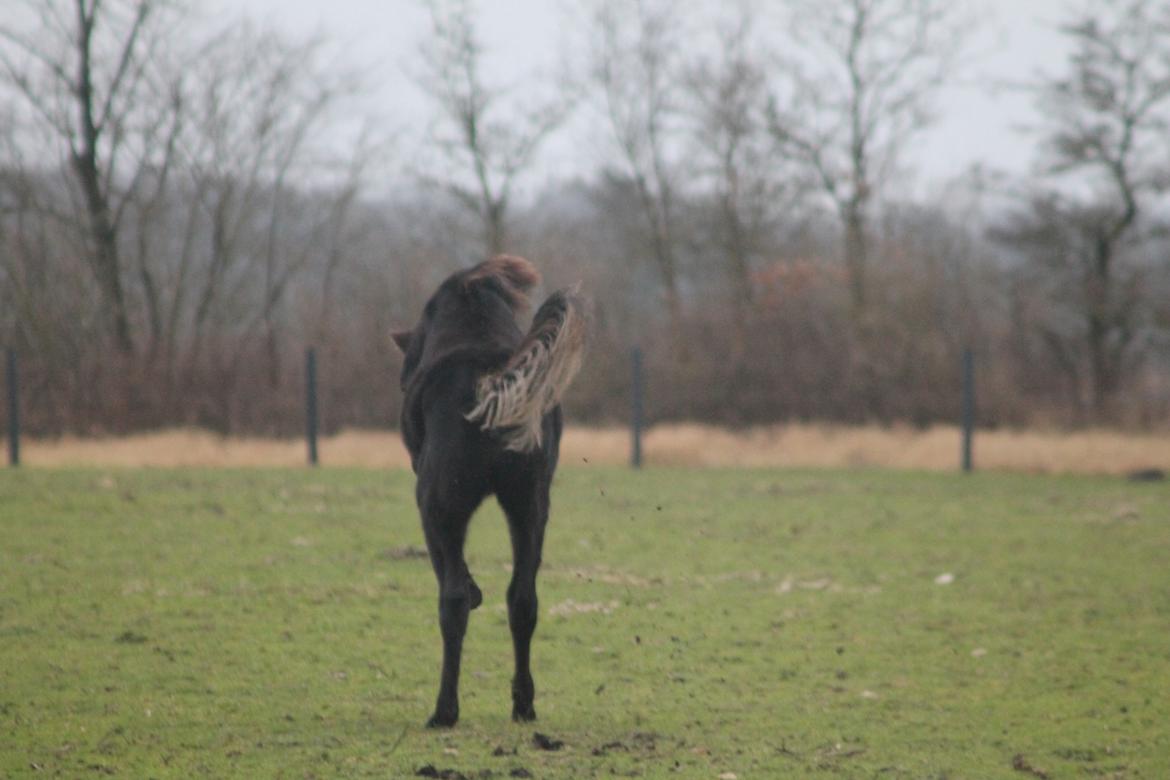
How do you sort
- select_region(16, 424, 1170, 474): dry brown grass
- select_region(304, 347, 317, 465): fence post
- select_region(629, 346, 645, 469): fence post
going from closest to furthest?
select_region(304, 347, 317, 465): fence post < select_region(629, 346, 645, 469): fence post < select_region(16, 424, 1170, 474): dry brown grass

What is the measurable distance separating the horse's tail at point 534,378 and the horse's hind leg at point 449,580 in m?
0.36

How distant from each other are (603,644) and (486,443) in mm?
2712

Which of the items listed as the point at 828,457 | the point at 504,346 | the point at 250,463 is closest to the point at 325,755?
the point at 504,346

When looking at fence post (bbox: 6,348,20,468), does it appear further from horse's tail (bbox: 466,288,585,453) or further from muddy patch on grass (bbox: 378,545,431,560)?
horse's tail (bbox: 466,288,585,453)

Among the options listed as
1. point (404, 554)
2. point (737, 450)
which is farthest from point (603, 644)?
point (737, 450)

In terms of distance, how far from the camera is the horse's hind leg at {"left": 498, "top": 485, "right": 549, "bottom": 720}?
18.1ft

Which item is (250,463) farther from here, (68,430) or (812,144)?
(812,144)

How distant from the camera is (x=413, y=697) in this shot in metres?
6.22

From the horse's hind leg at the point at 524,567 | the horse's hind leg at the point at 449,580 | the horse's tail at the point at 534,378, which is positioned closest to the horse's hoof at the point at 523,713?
the horse's hind leg at the point at 524,567

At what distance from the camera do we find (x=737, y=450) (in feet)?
77.5

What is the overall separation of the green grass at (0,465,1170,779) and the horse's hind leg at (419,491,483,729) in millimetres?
159

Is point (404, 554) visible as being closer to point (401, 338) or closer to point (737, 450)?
point (401, 338)

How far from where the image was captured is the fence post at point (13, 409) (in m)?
19.7

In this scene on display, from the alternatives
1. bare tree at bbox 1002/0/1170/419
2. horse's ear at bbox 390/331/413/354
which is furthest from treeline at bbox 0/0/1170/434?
horse's ear at bbox 390/331/413/354
